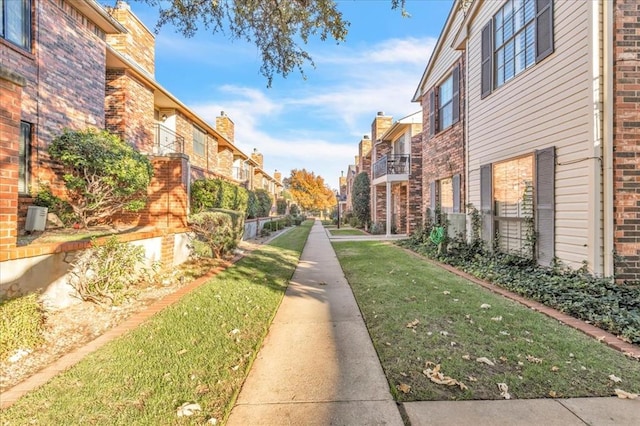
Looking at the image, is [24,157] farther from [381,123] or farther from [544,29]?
[381,123]

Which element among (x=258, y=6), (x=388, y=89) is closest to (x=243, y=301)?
(x=258, y=6)

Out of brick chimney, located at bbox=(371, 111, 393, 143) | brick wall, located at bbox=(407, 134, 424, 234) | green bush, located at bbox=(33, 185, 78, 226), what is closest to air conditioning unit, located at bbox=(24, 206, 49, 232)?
green bush, located at bbox=(33, 185, 78, 226)

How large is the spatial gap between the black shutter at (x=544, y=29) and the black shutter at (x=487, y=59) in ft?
5.74

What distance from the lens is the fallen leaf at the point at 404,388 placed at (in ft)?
8.84

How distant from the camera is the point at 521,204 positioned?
7250 mm

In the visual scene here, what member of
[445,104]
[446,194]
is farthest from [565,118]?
[445,104]

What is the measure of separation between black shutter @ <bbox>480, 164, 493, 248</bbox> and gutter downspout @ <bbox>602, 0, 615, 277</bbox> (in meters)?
3.07

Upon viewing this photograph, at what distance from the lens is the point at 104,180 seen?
22.4 ft

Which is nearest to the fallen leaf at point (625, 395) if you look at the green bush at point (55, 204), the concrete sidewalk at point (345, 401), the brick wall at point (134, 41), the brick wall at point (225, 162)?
the concrete sidewalk at point (345, 401)

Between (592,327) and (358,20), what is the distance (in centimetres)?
634

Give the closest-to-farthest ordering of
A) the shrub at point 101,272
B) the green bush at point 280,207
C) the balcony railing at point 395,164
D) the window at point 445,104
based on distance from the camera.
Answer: the shrub at point 101,272 → the window at point 445,104 → the balcony railing at point 395,164 → the green bush at point 280,207

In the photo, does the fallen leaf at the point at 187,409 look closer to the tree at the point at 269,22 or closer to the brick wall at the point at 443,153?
the tree at the point at 269,22

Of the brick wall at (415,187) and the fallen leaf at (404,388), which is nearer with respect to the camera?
the fallen leaf at (404,388)

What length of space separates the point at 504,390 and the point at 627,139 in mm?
4812
